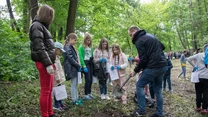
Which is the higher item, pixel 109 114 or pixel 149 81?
pixel 149 81

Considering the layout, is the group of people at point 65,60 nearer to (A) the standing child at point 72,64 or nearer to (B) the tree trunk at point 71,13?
(A) the standing child at point 72,64

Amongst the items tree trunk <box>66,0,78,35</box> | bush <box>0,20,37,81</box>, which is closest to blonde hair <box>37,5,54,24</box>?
bush <box>0,20,37,81</box>

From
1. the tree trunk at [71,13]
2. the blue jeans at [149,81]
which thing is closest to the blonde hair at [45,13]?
the blue jeans at [149,81]

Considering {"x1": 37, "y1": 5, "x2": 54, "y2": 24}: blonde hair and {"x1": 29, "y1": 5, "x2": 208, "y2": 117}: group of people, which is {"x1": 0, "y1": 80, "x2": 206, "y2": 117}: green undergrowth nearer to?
{"x1": 29, "y1": 5, "x2": 208, "y2": 117}: group of people

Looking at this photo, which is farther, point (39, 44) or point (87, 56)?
point (87, 56)

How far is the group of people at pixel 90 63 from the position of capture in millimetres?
3613

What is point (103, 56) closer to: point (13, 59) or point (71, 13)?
point (13, 59)

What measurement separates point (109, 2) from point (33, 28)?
321 inches

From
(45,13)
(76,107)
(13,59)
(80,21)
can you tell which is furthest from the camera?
(80,21)

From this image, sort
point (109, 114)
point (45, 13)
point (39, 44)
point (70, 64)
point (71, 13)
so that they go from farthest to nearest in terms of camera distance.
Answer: point (71, 13)
point (70, 64)
point (109, 114)
point (45, 13)
point (39, 44)

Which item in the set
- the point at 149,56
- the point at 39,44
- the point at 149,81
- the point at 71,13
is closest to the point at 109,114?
the point at 149,81

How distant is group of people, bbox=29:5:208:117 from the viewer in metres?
3.61

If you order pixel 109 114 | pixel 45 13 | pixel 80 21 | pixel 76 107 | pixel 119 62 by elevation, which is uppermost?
pixel 80 21

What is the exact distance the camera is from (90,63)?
236 inches
